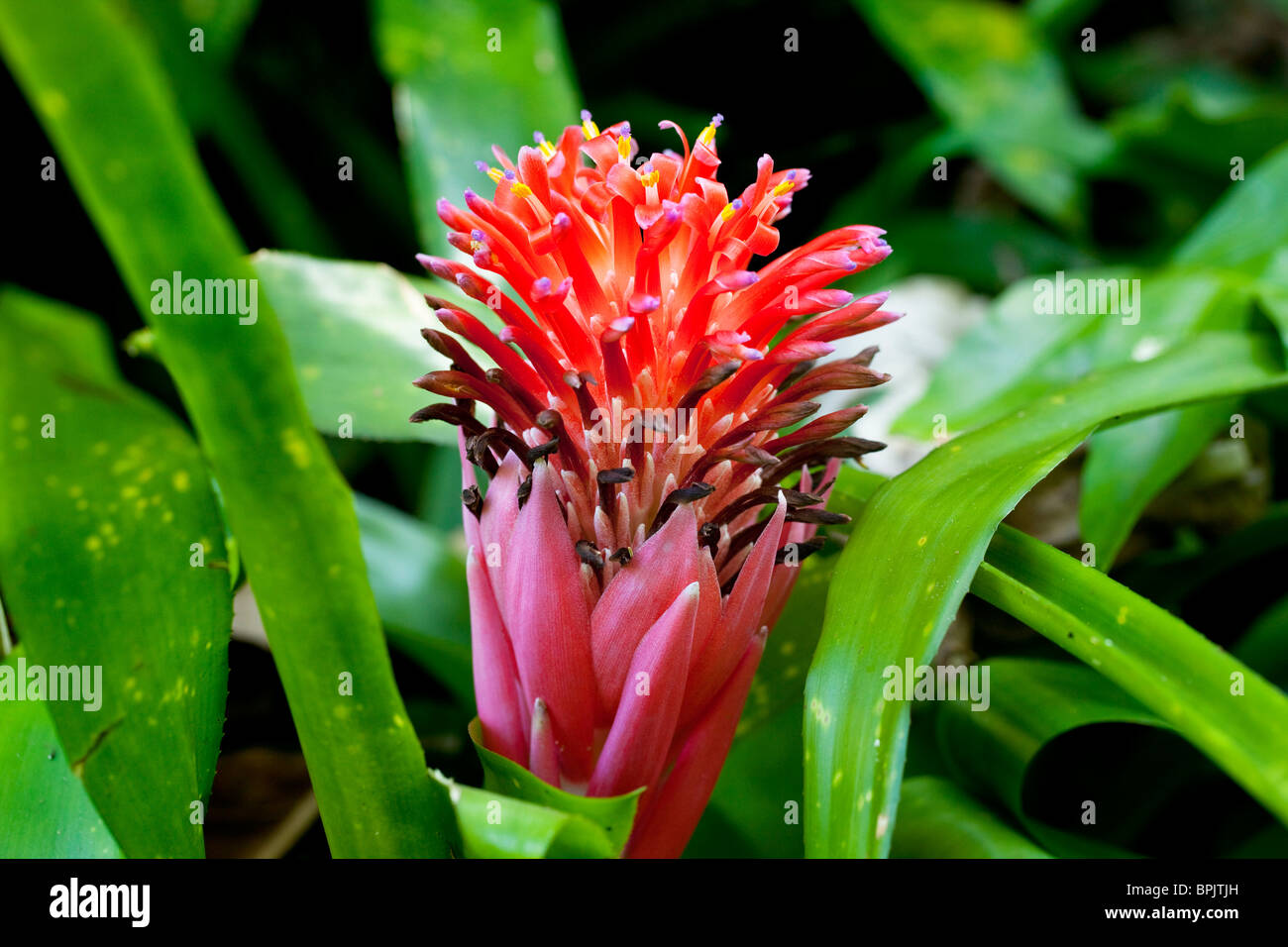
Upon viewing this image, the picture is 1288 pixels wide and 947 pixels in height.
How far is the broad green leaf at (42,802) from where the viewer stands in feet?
1.70

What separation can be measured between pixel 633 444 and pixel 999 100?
1.03 metres

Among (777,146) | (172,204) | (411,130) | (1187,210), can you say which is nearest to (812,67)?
(777,146)

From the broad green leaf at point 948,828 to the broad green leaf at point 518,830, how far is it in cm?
24

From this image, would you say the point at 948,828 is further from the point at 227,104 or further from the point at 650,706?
the point at 227,104

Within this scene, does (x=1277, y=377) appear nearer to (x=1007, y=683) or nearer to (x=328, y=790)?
(x=1007, y=683)

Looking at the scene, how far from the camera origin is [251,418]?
15.5 inches

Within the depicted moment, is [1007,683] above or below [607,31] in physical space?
below

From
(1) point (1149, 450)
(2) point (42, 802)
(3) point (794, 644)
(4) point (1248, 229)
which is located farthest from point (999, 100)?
(2) point (42, 802)

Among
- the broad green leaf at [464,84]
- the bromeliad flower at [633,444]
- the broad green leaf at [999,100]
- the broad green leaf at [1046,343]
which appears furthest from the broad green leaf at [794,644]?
the broad green leaf at [999,100]

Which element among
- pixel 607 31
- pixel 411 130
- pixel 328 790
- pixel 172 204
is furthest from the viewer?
pixel 607 31

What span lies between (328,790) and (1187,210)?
1.44 metres

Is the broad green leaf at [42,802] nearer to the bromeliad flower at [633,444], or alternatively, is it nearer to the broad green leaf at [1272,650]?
the bromeliad flower at [633,444]

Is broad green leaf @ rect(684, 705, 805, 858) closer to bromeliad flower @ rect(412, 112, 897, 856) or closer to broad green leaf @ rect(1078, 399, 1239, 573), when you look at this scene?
bromeliad flower @ rect(412, 112, 897, 856)

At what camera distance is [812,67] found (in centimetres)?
159
